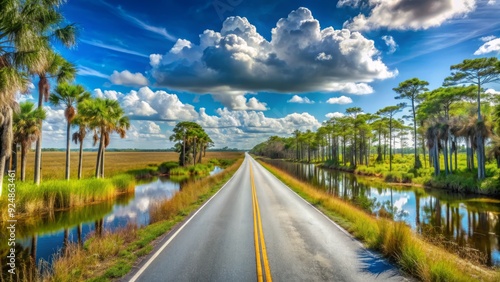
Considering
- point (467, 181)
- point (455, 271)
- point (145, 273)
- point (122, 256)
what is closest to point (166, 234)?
point (122, 256)

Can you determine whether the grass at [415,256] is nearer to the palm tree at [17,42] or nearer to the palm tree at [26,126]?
the palm tree at [17,42]

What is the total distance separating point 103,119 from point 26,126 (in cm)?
680

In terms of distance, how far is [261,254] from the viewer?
8.55 meters

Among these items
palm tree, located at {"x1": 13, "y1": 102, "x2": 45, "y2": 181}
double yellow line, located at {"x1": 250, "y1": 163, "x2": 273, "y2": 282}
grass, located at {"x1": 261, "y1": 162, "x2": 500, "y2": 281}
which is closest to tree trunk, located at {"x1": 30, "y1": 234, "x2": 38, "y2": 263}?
double yellow line, located at {"x1": 250, "y1": 163, "x2": 273, "y2": 282}

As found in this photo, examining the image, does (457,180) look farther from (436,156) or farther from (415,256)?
(415,256)

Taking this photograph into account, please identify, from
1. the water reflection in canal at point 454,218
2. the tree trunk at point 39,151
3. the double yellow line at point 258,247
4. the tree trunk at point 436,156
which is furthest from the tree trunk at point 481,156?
the tree trunk at point 39,151

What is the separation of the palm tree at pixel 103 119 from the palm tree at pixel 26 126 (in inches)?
152

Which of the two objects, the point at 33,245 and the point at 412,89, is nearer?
the point at 33,245

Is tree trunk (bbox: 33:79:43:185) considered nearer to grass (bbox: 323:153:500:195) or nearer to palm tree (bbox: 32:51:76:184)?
palm tree (bbox: 32:51:76:184)

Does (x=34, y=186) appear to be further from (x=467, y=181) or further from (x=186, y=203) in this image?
(x=467, y=181)

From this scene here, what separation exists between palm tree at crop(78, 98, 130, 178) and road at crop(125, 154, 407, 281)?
66.9 ft

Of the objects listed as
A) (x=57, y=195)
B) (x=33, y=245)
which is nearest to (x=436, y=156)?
(x=33, y=245)

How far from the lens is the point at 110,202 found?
2367 cm

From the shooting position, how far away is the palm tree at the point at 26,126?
22.6 meters
